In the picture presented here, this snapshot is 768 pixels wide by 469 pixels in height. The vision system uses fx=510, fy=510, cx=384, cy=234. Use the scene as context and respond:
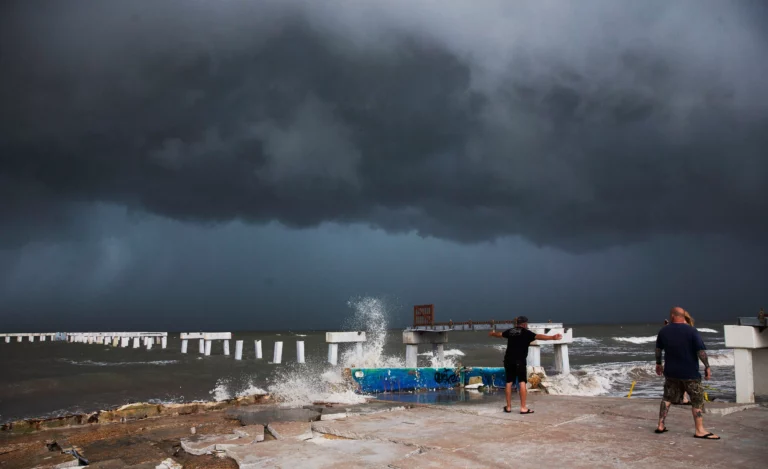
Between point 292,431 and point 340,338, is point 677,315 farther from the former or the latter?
point 340,338

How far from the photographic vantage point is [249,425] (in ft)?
30.8

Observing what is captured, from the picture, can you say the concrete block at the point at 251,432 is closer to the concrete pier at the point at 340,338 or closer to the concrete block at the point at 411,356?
the concrete pier at the point at 340,338

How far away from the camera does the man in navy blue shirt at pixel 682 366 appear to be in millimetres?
6980

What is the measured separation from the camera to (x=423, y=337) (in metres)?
27.6

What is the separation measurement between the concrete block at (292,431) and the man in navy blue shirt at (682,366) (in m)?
5.16

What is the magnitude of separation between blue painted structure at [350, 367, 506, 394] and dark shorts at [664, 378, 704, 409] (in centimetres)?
727

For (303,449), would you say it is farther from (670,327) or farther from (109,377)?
(109,377)

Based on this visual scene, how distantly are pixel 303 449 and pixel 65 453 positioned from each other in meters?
4.06

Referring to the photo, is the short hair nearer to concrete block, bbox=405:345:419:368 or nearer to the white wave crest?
concrete block, bbox=405:345:419:368

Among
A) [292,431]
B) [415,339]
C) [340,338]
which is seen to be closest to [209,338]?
[340,338]

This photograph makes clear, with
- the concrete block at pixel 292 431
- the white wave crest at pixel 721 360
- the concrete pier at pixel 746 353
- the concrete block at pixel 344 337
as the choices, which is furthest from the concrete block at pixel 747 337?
the white wave crest at pixel 721 360

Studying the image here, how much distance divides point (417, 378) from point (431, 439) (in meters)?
7.48

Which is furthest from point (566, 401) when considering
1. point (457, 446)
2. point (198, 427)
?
point (198, 427)

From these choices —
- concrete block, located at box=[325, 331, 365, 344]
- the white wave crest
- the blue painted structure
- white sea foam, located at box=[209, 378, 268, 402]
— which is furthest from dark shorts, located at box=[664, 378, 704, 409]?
the white wave crest
